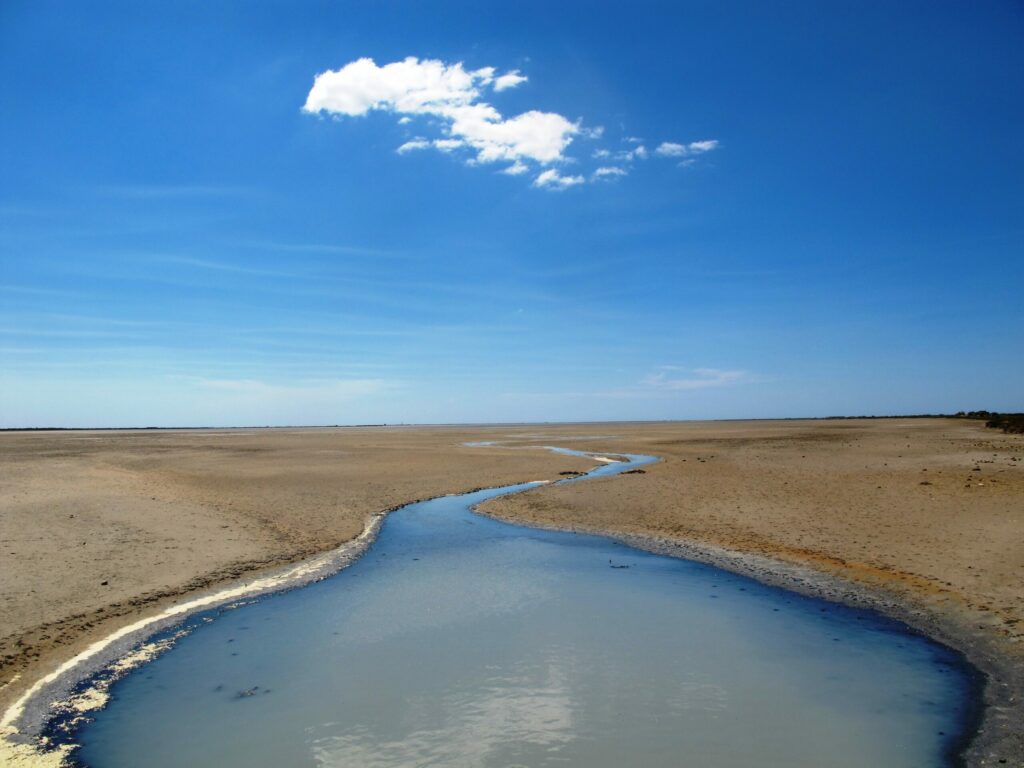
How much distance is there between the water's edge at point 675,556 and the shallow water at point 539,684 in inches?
10.1

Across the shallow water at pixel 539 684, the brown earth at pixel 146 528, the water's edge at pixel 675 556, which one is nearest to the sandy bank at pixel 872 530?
the water's edge at pixel 675 556

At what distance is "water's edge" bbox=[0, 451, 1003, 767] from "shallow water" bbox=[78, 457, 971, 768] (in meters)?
0.26

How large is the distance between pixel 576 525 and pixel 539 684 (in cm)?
1148

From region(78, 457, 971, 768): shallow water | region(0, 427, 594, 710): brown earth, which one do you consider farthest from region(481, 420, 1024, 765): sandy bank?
region(0, 427, 594, 710): brown earth

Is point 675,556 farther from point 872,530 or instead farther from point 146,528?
point 146,528

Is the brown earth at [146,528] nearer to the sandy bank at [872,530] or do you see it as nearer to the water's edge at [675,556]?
the water's edge at [675,556]

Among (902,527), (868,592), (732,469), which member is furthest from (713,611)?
(732,469)

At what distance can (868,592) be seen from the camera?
12.2 meters

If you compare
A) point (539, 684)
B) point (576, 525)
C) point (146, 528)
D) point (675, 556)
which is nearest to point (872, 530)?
point (675, 556)

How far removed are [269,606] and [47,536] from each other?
26.3ft

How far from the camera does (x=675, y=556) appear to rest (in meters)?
15.9

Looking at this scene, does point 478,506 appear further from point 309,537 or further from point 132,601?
point 132,601

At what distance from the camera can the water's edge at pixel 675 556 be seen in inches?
275

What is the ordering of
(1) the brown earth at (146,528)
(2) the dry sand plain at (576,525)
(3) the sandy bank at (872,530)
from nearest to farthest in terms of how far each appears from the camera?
(3) the sandy bank at (872,530)
(1) the brown earth at (146,528)
(2) the dry sand plain at (576,525)
